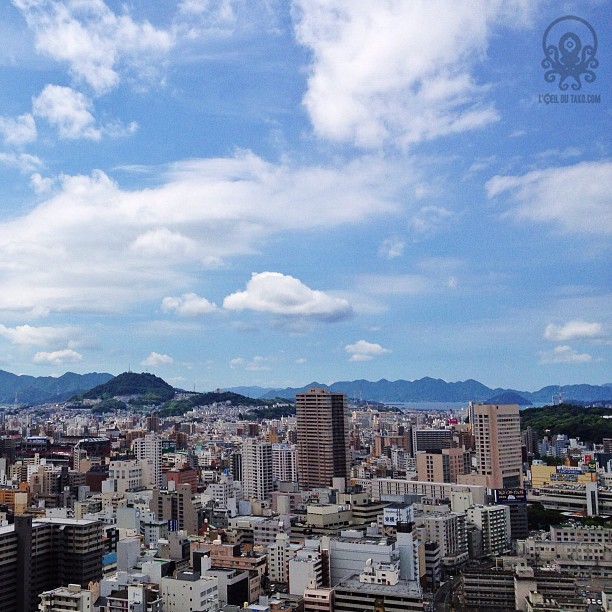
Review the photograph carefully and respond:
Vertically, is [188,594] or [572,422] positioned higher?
[572,422]

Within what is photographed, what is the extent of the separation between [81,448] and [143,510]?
60.8 ft

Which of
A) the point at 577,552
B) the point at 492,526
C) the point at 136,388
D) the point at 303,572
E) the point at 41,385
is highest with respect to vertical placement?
the point at 41,385

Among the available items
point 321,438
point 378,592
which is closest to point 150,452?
point 321,438

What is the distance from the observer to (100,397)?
3509 inches

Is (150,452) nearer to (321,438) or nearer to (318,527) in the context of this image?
(321,438)

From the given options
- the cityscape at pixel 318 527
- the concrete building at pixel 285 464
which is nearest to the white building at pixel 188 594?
the cityscape at pixel 318 527

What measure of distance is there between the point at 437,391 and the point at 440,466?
135 metres

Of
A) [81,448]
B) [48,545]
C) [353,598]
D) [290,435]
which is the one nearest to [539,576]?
[353,598]

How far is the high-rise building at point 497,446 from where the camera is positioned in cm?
2450

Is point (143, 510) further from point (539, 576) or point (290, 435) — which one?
point (290, 435)

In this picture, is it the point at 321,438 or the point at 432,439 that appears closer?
the point at 321,438

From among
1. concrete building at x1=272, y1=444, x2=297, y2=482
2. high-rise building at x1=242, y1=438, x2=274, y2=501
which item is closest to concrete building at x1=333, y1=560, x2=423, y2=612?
high-rise building at x1=242, y1=438, x2=274, y2=501

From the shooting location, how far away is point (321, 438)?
26938 millimetres

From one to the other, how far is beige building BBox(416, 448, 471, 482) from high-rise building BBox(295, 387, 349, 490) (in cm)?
277
